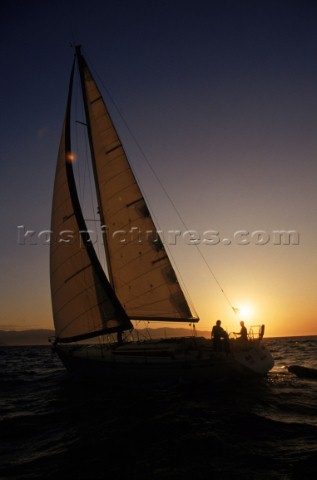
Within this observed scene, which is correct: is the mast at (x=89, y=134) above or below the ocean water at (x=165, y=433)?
above

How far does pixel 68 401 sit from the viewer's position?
12.7 m

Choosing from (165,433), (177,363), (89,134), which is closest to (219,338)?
(177,363)

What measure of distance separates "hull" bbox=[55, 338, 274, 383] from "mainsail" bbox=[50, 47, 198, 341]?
4.40ft

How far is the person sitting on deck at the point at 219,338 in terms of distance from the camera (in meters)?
13.1

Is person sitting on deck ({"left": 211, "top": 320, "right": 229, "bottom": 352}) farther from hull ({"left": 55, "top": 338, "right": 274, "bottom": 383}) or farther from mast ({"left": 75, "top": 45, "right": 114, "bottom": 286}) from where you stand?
mast ({"left": 75, "top": 45, "right": 114, "bottom": 286})

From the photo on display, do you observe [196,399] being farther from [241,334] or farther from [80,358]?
[80,358]

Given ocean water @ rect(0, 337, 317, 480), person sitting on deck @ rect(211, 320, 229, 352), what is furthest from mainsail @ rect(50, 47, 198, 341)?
ocean water @ rect(0, 337, 317, 480)

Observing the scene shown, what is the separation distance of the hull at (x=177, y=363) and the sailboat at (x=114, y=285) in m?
0.04

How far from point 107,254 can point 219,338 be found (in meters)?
6.97

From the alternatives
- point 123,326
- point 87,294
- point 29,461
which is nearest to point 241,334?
point 123,326

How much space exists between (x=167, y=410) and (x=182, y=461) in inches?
147

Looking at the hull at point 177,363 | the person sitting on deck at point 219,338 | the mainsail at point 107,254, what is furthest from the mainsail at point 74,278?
the person sitting on deck at point 219,338

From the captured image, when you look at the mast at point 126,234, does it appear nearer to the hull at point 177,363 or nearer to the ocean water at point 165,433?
the hull at point 177,363

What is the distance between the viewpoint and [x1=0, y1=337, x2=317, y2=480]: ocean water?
6324mm
